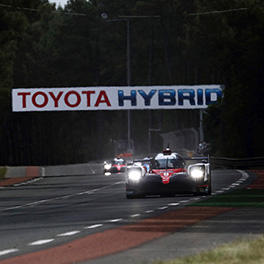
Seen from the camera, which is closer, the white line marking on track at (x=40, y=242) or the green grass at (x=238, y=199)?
the white line marking on track at (x=40, y=242)

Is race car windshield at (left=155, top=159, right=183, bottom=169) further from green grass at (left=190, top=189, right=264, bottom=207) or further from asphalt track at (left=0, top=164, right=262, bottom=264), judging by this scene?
green grass at (left=190, top=189, right=264, bottom=207)

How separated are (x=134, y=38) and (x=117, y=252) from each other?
13247cm

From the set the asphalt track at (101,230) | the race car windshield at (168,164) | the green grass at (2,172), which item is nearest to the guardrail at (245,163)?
the green grass at (2,172)

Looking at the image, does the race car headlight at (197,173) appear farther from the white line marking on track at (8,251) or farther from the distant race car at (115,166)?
the distant race car at (115,166)

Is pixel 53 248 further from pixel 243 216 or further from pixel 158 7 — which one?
pixel 158 7

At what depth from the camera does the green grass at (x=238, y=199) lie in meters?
25.6

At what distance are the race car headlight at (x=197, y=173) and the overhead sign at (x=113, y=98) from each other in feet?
106

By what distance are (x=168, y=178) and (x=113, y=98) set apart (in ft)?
109

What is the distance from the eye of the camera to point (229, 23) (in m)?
79.2

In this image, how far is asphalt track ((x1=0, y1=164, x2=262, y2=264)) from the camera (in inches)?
544

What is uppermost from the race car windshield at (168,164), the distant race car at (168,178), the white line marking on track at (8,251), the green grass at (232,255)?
the race car windshield at (168,164)

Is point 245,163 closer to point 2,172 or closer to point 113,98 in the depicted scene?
point 113,98

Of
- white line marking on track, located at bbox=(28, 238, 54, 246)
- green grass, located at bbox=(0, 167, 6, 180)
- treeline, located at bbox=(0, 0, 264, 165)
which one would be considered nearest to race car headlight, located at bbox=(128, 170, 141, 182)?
white line marking on track, located at bbox=(28, 238, 54, 246)

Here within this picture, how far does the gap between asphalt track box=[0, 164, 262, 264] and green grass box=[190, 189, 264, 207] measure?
63 centimetres
